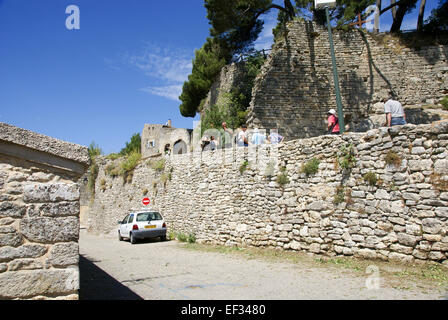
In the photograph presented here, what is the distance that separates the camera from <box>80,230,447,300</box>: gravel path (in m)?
5.41

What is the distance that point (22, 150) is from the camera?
13.4 ft

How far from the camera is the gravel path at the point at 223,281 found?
213 inches

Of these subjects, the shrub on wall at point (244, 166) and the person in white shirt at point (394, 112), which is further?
the shrub on wall at point (244, 166)

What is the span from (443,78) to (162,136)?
22.2m

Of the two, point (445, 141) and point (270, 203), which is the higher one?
point (445, 141)

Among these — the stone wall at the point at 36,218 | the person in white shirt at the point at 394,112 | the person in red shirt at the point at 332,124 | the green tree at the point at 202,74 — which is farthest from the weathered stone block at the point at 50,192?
the green tree at the point at 202,74

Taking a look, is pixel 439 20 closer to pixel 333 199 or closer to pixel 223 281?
pixel 333 199

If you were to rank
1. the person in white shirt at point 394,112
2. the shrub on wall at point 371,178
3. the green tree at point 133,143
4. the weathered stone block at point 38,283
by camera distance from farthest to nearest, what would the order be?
the green tree at point 133,143 → the person in white shirt at point 394,112 → the shrub on wall at point 371,178 → the weathered stone block at point 38,283

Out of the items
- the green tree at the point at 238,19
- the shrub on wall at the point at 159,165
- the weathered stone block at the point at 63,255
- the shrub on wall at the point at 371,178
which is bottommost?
the weathered stone block at the point at 63,255

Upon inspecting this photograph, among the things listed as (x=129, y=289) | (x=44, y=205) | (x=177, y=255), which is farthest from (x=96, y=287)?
(x=177, y=255)

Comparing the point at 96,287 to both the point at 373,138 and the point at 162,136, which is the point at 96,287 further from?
the point at 162,136

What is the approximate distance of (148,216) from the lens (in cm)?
1517

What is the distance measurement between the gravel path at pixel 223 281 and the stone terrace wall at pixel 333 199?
1153mm

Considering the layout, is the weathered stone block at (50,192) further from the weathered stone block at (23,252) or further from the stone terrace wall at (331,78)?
the stone terrace wall at (331,78)
